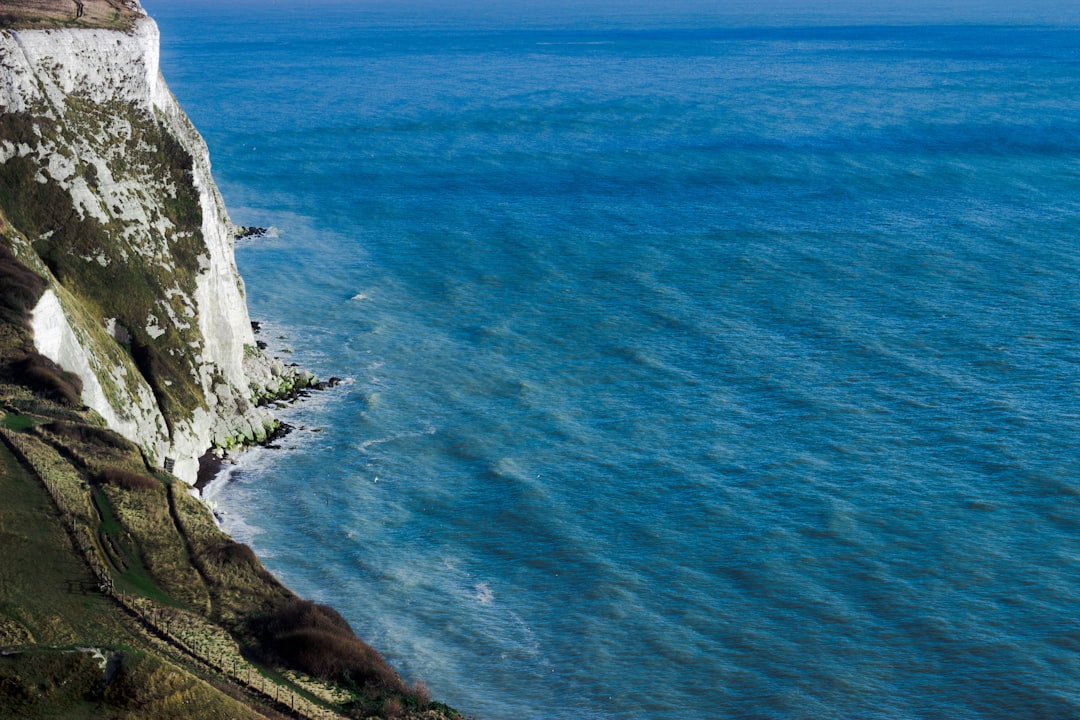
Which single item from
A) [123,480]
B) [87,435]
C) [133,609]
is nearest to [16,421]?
[87,435]

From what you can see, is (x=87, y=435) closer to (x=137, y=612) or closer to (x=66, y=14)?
(x=137, y=612)

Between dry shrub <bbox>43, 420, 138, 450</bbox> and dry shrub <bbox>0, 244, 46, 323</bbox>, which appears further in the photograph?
dry shrub <bbox>0, 244, 46, 323</bbox>

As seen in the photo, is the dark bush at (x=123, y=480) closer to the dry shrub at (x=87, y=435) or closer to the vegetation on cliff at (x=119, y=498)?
the vegetation on cliff at (x=119, y=498)

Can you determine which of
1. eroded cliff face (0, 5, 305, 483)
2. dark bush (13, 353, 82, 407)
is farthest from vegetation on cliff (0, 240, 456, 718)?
eroded cliff face (0, 5, 305, 483)

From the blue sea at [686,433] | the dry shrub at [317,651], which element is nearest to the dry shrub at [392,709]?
the dry shrub at [317,651]

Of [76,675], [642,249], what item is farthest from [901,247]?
[76,675]

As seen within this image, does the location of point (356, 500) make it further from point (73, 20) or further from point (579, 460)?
point (73, 20)

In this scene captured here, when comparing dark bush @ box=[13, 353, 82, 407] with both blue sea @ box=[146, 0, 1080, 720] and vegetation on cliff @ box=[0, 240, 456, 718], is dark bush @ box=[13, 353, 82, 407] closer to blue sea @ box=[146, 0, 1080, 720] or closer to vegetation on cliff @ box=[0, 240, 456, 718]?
vegetation on cliff @ box=[0, 240, 456, 718]
